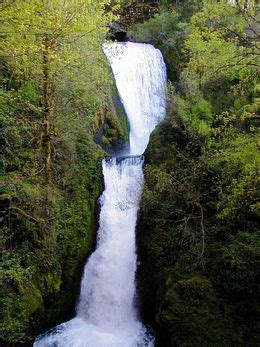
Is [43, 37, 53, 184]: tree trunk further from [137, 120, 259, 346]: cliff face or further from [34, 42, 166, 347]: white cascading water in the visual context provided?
[137, 120, 259, 346]: cliff face

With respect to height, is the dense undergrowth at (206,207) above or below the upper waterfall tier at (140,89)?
below

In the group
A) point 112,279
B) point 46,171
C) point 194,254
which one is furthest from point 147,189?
point 46,171

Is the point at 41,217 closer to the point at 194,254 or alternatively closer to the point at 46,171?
the point at 46,171

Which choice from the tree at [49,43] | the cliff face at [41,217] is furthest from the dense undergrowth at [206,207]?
the tree at [49,43]

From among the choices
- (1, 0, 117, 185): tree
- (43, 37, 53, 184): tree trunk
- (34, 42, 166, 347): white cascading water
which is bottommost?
(34, 42, 166, 347): white cascading water

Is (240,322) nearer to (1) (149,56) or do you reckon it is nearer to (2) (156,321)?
(2) (156,321)

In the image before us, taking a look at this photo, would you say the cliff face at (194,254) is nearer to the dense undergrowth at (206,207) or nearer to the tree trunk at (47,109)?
the dense undergrowth at (206,207)


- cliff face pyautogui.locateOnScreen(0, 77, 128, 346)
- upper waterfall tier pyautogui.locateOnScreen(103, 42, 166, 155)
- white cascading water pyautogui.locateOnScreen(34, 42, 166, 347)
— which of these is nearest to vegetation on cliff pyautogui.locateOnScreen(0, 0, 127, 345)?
cliff face pyautogui.locateOnScreen(0, 77, 128, 346)
